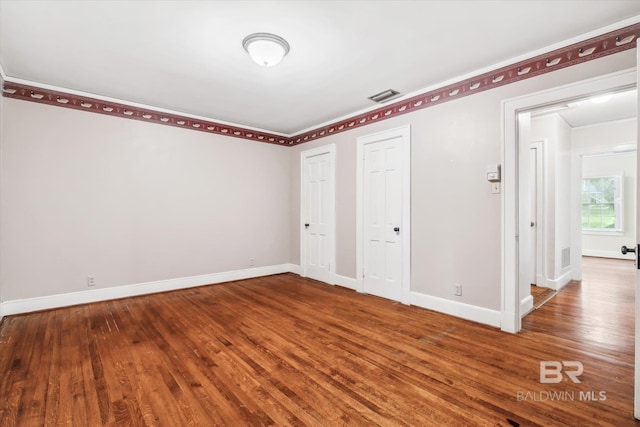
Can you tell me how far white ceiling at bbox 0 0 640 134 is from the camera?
2232 mm

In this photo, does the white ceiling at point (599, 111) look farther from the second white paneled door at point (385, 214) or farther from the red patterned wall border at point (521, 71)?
the second white paneled door at point (385, 214)

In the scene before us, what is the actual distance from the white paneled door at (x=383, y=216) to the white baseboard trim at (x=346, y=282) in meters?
0.20

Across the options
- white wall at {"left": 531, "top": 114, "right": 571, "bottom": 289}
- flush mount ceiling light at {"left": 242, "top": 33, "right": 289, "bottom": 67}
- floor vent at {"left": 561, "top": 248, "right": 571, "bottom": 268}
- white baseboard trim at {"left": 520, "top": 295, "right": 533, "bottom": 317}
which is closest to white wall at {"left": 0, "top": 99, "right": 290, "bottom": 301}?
flush mount ceiling light at {"left": 242, "top": 33, "right": 289, "bottom": 67}

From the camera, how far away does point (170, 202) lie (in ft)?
14.9

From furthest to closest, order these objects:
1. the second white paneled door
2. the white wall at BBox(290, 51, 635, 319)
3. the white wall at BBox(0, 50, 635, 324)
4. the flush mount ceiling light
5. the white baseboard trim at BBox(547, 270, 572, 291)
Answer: the white baseboard trim at BBox(547, 270, 572, 291)
the second white paneled door
the white wall at BBox(0, 50, 635, 324)
the white wall at BBox(290, 51, 635, 319)
the flush mount ceiling light

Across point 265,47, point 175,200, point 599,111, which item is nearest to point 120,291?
point 175,200

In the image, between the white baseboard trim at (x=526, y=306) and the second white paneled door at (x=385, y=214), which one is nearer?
the white baseboard trim at (x=526, y=306)

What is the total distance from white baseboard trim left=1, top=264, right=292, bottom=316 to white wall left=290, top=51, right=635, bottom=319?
3.07m

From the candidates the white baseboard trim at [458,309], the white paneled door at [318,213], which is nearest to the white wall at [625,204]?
the white baseboard trim at [458,309]

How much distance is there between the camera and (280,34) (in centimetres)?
253

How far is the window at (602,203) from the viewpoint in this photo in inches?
290

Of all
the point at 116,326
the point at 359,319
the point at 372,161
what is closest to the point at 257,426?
the point at 359,319

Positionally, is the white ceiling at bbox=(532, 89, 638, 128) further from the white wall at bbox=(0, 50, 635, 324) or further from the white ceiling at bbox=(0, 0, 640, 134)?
the white ceiling at bbox=(0, 0, 640, 134)

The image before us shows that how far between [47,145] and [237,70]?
2.62 metres
